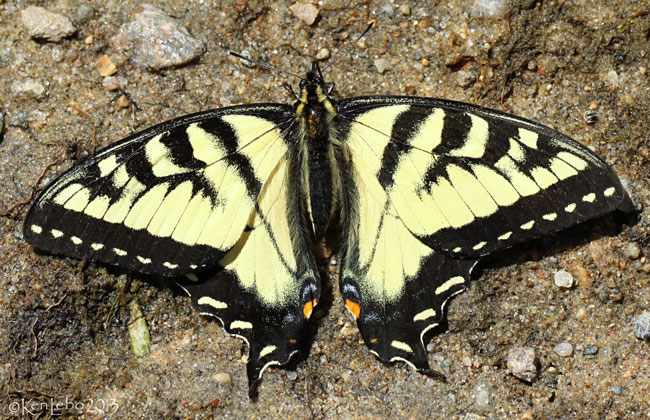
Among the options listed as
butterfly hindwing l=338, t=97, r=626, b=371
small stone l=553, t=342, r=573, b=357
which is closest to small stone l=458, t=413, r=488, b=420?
butterfly hindwing l=338, t=97, r=626, b=371

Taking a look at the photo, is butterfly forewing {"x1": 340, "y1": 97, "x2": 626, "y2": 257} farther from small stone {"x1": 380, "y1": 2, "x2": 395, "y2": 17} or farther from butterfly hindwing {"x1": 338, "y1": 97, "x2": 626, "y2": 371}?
small stone {"x1": 380, "y1": 2, "x2": 395, "y2": 17}

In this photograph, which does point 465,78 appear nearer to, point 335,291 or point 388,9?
point 388,9

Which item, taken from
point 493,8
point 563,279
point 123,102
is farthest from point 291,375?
point 493,8

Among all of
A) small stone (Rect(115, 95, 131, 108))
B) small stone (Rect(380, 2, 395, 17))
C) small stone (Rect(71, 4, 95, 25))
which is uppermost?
small stone (Rect(380, 2, 395, 17))

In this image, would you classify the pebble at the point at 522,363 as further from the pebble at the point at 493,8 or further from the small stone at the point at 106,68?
the small stone at the point at 106,68

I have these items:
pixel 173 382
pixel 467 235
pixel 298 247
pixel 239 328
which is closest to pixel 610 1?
pixel 467 235

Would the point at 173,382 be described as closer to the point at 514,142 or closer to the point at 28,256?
the point at 28,256
